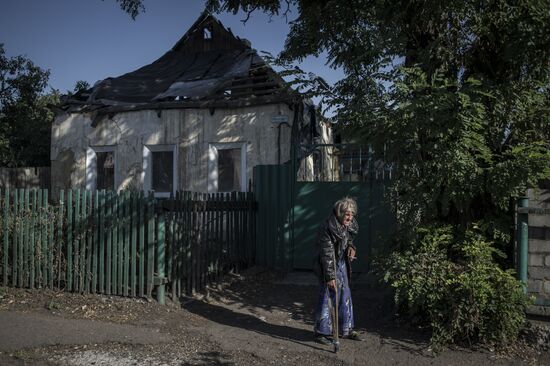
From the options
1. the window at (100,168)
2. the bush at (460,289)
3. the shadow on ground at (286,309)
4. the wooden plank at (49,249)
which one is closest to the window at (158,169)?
the window at (100,168)

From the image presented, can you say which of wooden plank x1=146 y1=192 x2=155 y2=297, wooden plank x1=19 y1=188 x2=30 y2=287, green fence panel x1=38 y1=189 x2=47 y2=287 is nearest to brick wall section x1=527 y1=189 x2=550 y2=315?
wooden plank x1=146 y1=192 x2=155 y2=297

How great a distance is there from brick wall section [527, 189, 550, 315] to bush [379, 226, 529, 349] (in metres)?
0.24

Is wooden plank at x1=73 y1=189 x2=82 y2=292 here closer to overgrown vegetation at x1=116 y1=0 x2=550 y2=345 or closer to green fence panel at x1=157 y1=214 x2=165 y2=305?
green fence panel at x1=157 y1=214 x2=165 y2=305

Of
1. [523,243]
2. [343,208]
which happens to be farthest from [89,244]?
[523,243]

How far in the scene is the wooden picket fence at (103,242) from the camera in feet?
21.4

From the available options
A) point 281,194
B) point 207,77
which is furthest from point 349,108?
point 207,77

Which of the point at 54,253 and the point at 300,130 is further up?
the point at 300,130

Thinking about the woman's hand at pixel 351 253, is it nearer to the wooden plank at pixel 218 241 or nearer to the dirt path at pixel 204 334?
the dirt path at pixel 204 334

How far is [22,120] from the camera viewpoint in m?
18.6

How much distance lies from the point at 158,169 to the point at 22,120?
9859 millimetres

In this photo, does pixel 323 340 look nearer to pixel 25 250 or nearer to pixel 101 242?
pixel 101 242

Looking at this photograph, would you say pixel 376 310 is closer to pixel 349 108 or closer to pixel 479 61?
pixel 349 108

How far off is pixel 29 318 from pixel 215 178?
6.13 m

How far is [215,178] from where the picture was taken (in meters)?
11.4
